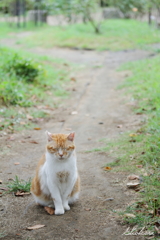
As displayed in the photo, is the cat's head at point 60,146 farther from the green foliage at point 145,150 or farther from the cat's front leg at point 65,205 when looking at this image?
the green foliage at point 145,150

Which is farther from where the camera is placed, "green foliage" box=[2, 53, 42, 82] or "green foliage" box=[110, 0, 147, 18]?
"green foliage" box=[110, 0, 147, 18]

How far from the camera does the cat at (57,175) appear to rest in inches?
128

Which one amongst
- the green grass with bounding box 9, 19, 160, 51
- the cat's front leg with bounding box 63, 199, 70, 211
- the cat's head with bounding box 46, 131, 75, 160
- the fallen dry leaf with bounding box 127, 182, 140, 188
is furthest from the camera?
the green grass with bounding box 9, 19, 160, 51

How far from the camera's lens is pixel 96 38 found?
52.9 feet

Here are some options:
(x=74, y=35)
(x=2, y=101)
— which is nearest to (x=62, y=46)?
(x=74, y=35)

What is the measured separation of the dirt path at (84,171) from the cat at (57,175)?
14 centimetres

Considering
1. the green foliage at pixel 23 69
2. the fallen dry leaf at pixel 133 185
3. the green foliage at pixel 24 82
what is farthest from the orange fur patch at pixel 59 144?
the green foliage at pixel 23 69

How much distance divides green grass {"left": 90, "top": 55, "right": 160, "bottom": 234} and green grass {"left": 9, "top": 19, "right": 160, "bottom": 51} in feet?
22.3

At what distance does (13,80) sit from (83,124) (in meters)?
2.46

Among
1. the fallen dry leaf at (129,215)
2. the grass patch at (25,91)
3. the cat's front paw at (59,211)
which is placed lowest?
the grass patch at (25,91)

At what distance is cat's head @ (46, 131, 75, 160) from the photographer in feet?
10.5

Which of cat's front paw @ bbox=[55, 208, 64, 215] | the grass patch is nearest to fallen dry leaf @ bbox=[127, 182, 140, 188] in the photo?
cat's front paw @ bbox=[55, 208, 64, 215]

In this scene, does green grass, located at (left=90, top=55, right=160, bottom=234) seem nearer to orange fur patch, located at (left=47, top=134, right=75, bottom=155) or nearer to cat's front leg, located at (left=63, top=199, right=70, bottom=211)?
cat's front leg, located at (left=63, top=199, right=70, bottom=211)

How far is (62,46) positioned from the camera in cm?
1538
